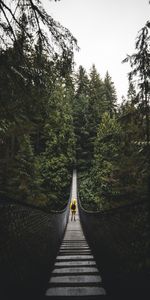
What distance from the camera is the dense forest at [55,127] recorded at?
346 centimetres

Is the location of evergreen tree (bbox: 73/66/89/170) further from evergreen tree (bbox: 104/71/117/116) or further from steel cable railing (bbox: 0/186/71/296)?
steel cable railing (bbox: 0/186/71/296)

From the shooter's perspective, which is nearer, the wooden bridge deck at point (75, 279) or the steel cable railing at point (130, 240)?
the steel cable railing at point (130, 240)

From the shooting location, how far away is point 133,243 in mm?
2199

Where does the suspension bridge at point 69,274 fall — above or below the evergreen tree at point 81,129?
below

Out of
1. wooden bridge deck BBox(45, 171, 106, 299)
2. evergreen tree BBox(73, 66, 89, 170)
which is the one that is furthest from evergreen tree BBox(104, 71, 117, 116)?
wooden bridge deck BBox(45, 171, 106, 299)

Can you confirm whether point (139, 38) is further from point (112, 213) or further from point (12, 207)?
point (12, 207)

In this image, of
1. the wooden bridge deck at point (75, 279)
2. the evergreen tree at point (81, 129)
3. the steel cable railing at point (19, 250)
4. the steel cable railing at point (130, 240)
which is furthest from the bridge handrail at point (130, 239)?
the evergreen tree at point (81, 129)

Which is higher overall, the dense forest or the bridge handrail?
the dense forest

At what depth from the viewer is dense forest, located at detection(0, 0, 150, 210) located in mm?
3463

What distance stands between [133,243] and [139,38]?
5.12 meters

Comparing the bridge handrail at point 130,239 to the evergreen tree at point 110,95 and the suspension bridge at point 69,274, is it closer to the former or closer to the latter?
the suspension bridge at point 69,274

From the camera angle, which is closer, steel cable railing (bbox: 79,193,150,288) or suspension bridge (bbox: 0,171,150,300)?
suspension bridge (bbox: 0,171,150,300)

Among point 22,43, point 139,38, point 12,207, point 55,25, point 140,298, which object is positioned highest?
point 139,38

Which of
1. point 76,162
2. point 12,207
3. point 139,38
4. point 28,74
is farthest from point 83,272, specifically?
point 76,162
